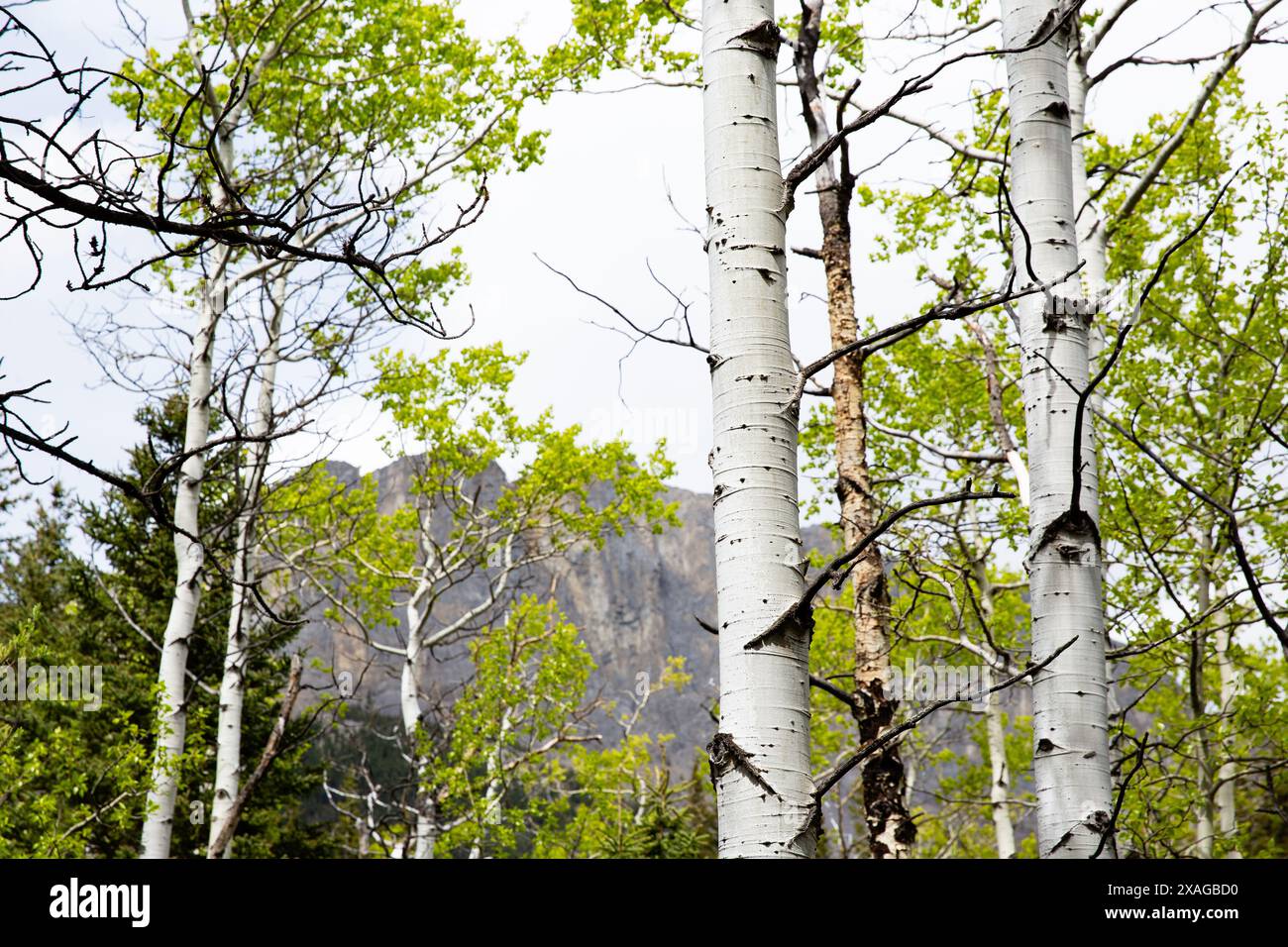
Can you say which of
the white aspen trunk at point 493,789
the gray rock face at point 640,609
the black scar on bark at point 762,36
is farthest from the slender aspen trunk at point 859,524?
the gray rock face at point 640,609

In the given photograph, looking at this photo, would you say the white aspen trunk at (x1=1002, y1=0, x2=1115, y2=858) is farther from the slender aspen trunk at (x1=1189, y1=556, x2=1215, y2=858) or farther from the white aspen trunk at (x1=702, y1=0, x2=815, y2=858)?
the slender aspen trunk at (x1=1189, y1=556, x2=1215, y2=858)

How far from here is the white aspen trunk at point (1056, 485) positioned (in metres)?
3.09

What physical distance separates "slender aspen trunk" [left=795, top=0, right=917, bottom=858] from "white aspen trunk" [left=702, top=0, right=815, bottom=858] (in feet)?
5.48

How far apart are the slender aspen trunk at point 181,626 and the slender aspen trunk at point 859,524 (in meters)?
4.75

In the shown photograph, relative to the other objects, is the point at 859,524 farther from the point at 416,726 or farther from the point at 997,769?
the point at 997,769

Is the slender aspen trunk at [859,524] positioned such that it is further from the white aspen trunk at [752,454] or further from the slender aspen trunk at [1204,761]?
the slender aspen trunk at [1204,761]

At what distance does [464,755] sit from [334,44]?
964 cm

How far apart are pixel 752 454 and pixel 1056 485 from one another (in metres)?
1.40

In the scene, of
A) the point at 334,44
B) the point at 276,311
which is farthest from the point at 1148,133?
the point at 276,311

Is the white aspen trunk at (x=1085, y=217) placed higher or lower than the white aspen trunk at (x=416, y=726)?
higher

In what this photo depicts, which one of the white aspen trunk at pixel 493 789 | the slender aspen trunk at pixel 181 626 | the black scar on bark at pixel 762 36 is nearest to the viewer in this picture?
the black scar on bark at pixel 762 36

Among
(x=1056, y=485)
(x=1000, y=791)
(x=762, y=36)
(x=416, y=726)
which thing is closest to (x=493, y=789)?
(x=416, y=726)

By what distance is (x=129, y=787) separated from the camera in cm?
818
